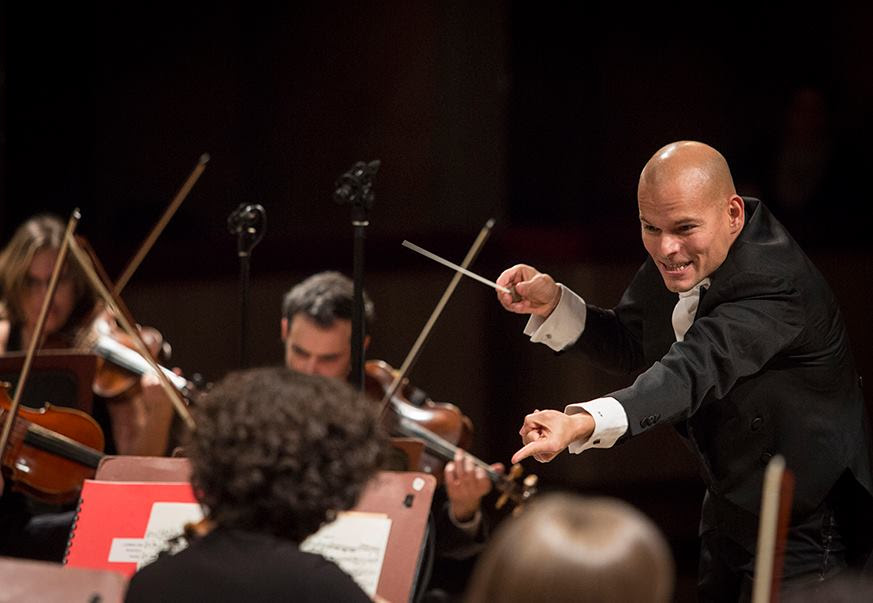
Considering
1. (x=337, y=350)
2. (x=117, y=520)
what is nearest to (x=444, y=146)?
(x=337, y=350)

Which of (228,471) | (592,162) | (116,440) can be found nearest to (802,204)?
(592,162)

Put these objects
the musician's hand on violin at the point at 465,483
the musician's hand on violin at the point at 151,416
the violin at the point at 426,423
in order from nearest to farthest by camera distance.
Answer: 1. the musician's hand on violin at the point at 465,483
2. the violin at the point at 426,423
3. the musician's hand on violin at the point at 151,416

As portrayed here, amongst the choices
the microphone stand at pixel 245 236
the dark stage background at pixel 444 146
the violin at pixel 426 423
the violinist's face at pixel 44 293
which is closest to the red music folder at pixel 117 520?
the microphone stand at pixel 245 236

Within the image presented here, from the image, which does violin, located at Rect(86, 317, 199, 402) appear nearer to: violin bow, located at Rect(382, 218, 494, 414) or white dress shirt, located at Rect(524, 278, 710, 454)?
violin bow, located at Rect(382, 218, 494, 414)

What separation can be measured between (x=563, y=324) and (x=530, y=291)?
0.09 m

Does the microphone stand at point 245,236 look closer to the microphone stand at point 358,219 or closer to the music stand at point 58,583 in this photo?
the microphone stand at point 358,219

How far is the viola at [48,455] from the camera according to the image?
3.63m

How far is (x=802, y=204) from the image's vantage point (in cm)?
518

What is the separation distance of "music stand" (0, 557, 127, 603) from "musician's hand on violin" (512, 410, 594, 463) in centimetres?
61

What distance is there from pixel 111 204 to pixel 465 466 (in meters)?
3.65

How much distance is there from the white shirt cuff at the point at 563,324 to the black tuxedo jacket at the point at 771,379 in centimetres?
29

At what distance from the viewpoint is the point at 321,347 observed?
3820mm

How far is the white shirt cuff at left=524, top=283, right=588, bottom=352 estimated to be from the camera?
9.34ft

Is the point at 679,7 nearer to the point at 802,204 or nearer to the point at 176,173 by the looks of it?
the point at 802,204
